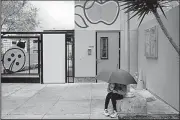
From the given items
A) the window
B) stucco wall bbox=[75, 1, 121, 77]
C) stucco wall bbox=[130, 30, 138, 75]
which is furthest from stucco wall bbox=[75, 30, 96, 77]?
stucco wall bbox=[130, 30, 138, 75]

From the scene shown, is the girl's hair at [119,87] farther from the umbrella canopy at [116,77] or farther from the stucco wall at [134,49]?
the stucco wall at [134,49]

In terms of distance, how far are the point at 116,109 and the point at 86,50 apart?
721 cm

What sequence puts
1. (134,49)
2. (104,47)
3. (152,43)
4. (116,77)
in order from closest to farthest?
1. (116,77)
2. (152,43)
3. (134,49)
4. (104,47)

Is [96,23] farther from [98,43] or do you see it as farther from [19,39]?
[19,39]

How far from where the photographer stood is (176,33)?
20.6 ft

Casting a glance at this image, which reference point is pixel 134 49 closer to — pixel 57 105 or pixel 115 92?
pixel 57 105

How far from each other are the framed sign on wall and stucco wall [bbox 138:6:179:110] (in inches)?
6.4

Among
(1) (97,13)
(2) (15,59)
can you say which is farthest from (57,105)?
(1) (97,13)

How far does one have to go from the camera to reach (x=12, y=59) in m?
Result: 11.8

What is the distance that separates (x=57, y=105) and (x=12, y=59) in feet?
18.0

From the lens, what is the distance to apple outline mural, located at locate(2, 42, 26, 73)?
11.8 meters

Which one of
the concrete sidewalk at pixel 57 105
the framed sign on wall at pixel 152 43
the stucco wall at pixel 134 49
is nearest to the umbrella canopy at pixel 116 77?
the concrete sidewalk at pixel 57 105

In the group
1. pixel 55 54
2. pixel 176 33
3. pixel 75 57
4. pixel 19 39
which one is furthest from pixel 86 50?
pixel 176 33

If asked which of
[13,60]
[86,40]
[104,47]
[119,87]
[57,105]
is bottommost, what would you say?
[57,105]
